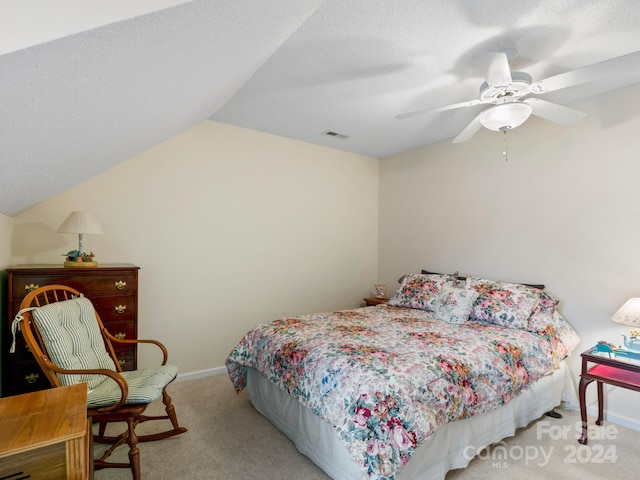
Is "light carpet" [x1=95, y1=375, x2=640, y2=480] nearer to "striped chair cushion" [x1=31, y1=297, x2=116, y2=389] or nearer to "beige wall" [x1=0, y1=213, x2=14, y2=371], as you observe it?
"striped chair cushion" [x1=31, y1=297, x2=116, y2=389]

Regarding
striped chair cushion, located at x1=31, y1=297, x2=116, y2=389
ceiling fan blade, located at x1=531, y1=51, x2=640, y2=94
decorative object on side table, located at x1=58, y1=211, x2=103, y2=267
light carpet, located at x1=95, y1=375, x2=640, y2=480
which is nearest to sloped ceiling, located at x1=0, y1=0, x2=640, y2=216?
ceiling fan blade, located at x1=531, y1=51, x2=640, y2=94

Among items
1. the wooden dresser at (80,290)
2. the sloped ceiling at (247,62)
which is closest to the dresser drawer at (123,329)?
the wooden dresser at (80,290)

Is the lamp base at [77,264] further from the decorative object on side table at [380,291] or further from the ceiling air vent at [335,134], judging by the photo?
the decorative object on side table at [380,291]

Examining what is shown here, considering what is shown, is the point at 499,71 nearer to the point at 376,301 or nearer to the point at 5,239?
the point at 376,301

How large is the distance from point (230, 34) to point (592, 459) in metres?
3.06

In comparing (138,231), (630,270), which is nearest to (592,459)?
(630,270)

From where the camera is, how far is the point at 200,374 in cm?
337

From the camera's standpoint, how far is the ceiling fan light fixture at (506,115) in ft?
6.89

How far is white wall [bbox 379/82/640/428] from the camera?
257 cm

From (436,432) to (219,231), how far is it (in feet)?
8.47

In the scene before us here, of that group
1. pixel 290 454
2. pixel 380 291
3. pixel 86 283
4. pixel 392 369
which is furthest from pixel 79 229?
pixel 380 291

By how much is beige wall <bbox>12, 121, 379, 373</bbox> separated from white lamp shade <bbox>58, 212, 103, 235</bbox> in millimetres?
381

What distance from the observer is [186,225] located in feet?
10.8

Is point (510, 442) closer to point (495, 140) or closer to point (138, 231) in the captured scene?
point (495, 140)
